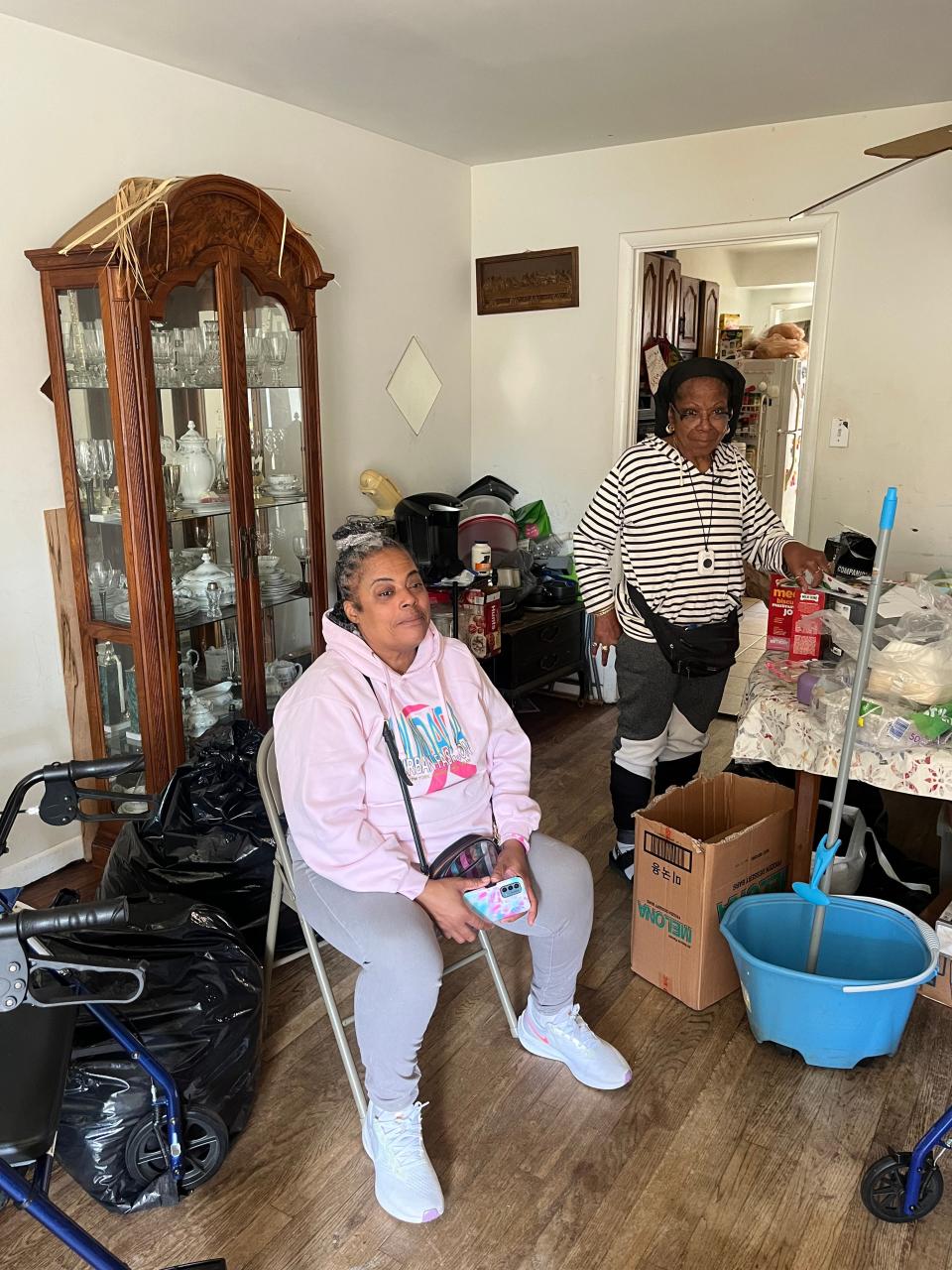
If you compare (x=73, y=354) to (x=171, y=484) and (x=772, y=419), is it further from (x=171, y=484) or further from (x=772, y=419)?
(x=772, y=419)

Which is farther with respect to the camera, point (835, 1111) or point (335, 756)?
point (835, 1111)

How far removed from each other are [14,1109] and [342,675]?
887mm

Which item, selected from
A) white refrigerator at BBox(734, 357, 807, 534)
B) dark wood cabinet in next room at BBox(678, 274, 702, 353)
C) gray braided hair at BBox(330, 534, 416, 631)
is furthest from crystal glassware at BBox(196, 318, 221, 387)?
white refrigerator at BBox(734, 357, 807, 534)

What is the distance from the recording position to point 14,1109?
1305 millimetres

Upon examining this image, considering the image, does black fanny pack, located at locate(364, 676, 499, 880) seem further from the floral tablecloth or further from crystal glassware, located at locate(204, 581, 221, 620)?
crystal glassware, located at locate(204, 581, 221, 620)

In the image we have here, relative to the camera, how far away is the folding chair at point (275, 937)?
6.27ft

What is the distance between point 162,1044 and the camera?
1.75 metres

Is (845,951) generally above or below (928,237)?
below

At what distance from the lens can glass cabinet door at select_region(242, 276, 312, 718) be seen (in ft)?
9.96

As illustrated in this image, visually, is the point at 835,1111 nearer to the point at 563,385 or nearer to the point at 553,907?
the point at 553,907

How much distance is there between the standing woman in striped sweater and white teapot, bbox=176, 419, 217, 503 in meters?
1.11

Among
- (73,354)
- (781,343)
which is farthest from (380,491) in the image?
(781,343)

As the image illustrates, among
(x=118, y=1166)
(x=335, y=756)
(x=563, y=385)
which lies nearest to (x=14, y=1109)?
(x=118, y=1166)

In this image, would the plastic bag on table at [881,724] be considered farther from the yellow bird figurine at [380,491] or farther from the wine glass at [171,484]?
the yellow bird figurine at [380,491]
